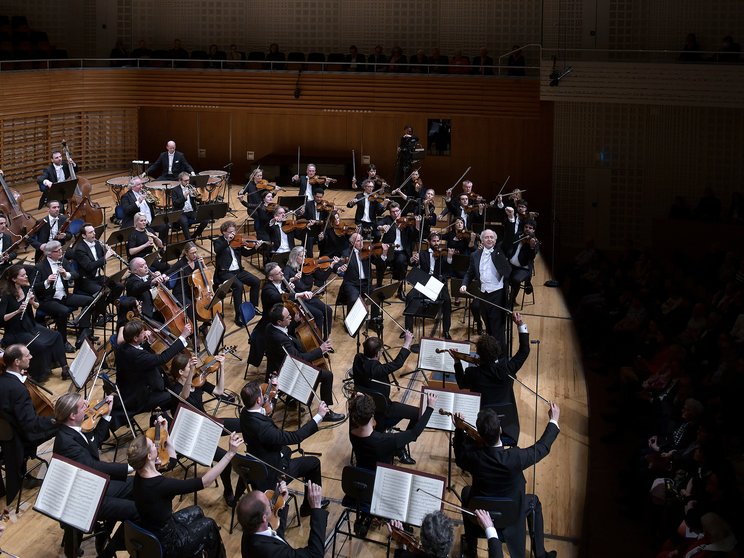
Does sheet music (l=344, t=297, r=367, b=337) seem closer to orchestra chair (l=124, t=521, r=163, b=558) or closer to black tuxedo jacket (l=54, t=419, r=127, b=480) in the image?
black tuxedo jacket (l=54, t=419, r=127, b=480)

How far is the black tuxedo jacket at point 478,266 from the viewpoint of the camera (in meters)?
10.2

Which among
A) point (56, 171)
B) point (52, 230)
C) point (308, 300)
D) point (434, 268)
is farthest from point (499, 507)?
point (56, 171)

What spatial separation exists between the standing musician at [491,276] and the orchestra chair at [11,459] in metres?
5.27

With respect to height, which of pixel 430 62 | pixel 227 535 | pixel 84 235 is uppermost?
pixel 430 62

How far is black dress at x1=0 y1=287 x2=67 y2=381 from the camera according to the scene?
28.9ft

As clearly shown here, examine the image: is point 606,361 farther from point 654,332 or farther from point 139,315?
point 139,315

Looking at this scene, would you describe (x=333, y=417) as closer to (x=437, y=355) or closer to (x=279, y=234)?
(x=437, y=355)

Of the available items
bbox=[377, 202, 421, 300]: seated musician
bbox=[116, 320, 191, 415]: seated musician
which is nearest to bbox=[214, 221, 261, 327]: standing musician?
bbox=[377, 202, 421, 300]: seated musician

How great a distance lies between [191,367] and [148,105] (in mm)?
13863

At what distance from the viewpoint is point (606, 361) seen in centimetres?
1067

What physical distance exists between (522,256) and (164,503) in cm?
778

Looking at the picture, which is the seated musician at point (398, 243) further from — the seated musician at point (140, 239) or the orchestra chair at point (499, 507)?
the orchestra chair at point (499, 507)

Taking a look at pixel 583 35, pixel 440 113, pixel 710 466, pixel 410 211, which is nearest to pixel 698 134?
pixel 583 35

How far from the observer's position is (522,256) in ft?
39.4
